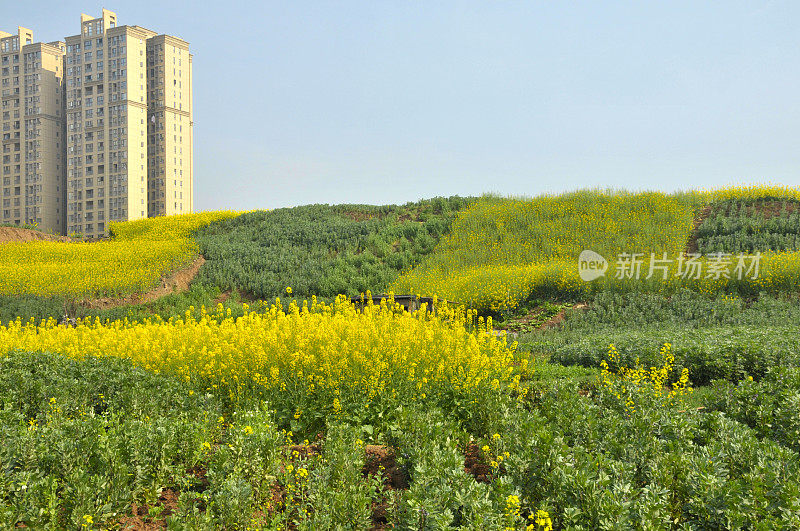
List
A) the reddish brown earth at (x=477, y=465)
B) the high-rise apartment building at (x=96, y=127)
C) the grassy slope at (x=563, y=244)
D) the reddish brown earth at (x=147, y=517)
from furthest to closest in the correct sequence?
1. the high-rise apartment building at (x=96, y=127)
2. the grassy slope at (x=563, y=244)
3. the reddish brown earth at (x=477, y=465)
4. the reddish brown earth at (x=147, y=517)

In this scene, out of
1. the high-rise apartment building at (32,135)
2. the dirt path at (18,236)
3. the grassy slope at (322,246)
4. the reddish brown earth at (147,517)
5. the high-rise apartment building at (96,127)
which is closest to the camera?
the reddish brown earth at (147,517)

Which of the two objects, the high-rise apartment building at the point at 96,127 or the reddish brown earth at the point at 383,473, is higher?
the high-rise apartment building at the point at 96,127

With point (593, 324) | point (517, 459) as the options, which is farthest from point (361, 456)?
point (593, 324)

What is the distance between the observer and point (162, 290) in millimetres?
20078

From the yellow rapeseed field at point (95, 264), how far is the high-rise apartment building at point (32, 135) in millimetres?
37027

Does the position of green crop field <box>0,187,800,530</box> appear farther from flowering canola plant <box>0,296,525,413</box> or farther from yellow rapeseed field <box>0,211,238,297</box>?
yellow rapeseed field <box>0,211,238,297</box>

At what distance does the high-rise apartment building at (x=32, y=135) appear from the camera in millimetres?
60281

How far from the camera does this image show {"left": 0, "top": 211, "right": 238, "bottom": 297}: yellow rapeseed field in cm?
1902

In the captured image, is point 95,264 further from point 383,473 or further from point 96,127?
point 96,127

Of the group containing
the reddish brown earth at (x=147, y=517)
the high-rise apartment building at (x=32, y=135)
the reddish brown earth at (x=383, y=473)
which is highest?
the high-rise apartment building at (x=32, y=135)

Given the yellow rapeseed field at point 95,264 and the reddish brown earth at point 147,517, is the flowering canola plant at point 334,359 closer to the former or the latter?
the reddish brown earth at point 147,517

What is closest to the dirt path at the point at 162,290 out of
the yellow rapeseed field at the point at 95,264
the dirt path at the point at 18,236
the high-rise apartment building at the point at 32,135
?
the yellow rapeseed field at the point at 95,264

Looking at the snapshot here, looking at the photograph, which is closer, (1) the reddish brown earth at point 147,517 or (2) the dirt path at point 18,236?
(1) the reddish brown earth at point 147,517

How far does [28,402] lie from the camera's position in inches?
239
